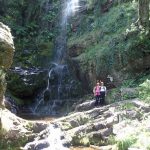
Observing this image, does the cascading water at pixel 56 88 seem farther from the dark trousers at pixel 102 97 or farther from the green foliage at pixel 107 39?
the dark trousers at pixel 102 97

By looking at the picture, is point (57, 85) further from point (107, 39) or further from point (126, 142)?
point (126, 142)

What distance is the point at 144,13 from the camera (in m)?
21.1

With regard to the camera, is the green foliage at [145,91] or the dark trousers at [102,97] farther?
the dark trousers at [102,97]

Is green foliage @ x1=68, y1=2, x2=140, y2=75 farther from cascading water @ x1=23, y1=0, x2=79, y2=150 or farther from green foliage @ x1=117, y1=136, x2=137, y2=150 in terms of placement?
green foliage @ x1=117, y1=136, x2=137, y2=150

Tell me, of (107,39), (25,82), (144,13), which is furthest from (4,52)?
(25,82)

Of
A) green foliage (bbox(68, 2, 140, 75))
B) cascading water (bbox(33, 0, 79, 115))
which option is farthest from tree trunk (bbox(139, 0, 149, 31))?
cascading water (bbox(33, 0, 79, 115))

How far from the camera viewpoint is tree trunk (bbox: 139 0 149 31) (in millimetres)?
21031

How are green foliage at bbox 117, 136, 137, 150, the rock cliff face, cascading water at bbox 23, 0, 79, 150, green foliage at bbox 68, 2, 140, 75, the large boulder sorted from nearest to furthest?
green foliage at bbox 117, 136, 137, 150 < the rock cliff face < green foliage at bbox 68, 2, 140, 75 < cascading water at bbox 23, 0, 79, 150 < the large boulder

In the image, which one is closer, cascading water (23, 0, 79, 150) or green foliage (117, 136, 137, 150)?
A: green foliage (117, 136, 137, 150)

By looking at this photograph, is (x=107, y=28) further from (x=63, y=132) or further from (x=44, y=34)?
(x=63, y=132)

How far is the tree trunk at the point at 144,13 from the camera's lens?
21031 millimetres

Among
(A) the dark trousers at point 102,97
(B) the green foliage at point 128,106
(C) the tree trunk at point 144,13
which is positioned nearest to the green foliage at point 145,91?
(B) the green foliage at point 128,106

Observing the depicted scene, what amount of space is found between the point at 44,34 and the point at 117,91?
11755mm

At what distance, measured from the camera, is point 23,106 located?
942 inches
